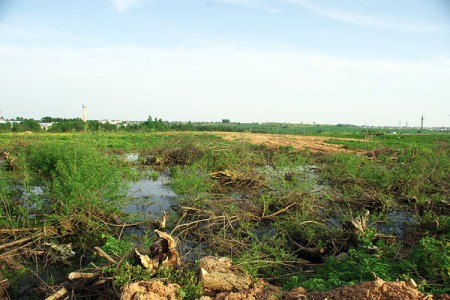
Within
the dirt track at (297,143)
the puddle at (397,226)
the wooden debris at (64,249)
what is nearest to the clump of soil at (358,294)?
the wooden debris at (64,249)

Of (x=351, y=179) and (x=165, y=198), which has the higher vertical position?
(x=351, y=179)

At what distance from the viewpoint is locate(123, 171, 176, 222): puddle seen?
8288mm

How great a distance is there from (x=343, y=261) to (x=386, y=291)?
170cm

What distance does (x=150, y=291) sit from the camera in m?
3.42

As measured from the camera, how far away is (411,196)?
8164mm

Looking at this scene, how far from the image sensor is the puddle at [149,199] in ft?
27.2

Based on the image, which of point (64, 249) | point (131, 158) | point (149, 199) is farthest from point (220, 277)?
point (131, 158)

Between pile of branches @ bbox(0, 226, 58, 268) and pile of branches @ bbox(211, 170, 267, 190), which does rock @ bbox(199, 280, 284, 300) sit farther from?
pile of branches @ bbox(211, 170, 267, 190)

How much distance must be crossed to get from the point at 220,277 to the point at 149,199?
6298 millimetres

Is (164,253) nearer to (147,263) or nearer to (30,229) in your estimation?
(147,263)

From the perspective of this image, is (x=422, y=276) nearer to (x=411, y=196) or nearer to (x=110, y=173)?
(x=411, y=196)

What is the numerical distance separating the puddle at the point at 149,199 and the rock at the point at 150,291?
403 cm

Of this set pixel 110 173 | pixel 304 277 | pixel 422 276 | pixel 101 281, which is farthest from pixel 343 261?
pixel 110 173

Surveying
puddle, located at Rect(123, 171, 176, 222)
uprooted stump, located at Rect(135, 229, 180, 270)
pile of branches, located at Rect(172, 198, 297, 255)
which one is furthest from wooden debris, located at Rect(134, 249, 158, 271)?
puddle, located at Rect(123, 171, 176, 222)
